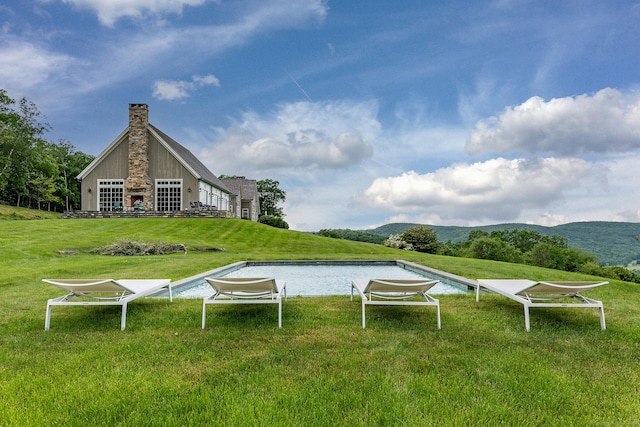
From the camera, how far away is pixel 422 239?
31797 millimetres

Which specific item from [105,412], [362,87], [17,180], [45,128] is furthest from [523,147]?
[17,180]

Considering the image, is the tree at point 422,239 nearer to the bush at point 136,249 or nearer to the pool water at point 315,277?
the pool water at point 315,277

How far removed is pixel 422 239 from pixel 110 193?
26.5 metres

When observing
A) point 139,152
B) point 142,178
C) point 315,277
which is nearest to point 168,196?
point 142,178

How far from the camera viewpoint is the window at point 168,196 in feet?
102

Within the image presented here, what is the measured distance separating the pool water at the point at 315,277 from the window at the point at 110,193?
2120cm

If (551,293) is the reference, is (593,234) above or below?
above

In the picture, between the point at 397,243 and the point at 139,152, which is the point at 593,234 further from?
the point at 139,152

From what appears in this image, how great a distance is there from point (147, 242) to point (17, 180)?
36570 millimetres

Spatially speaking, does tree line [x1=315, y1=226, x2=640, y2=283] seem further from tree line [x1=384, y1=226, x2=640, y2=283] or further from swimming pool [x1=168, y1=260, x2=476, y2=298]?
swimming pool [x1=168, y1=260, x2=476, y2=298]

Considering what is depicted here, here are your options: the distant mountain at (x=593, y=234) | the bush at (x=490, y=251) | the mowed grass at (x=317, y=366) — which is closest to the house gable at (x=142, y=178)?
the mowed grass at (x=317, y=366)

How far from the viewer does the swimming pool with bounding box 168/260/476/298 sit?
902 centimetres

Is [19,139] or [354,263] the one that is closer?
[354,263]

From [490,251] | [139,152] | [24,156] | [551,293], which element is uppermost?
[24,156]
